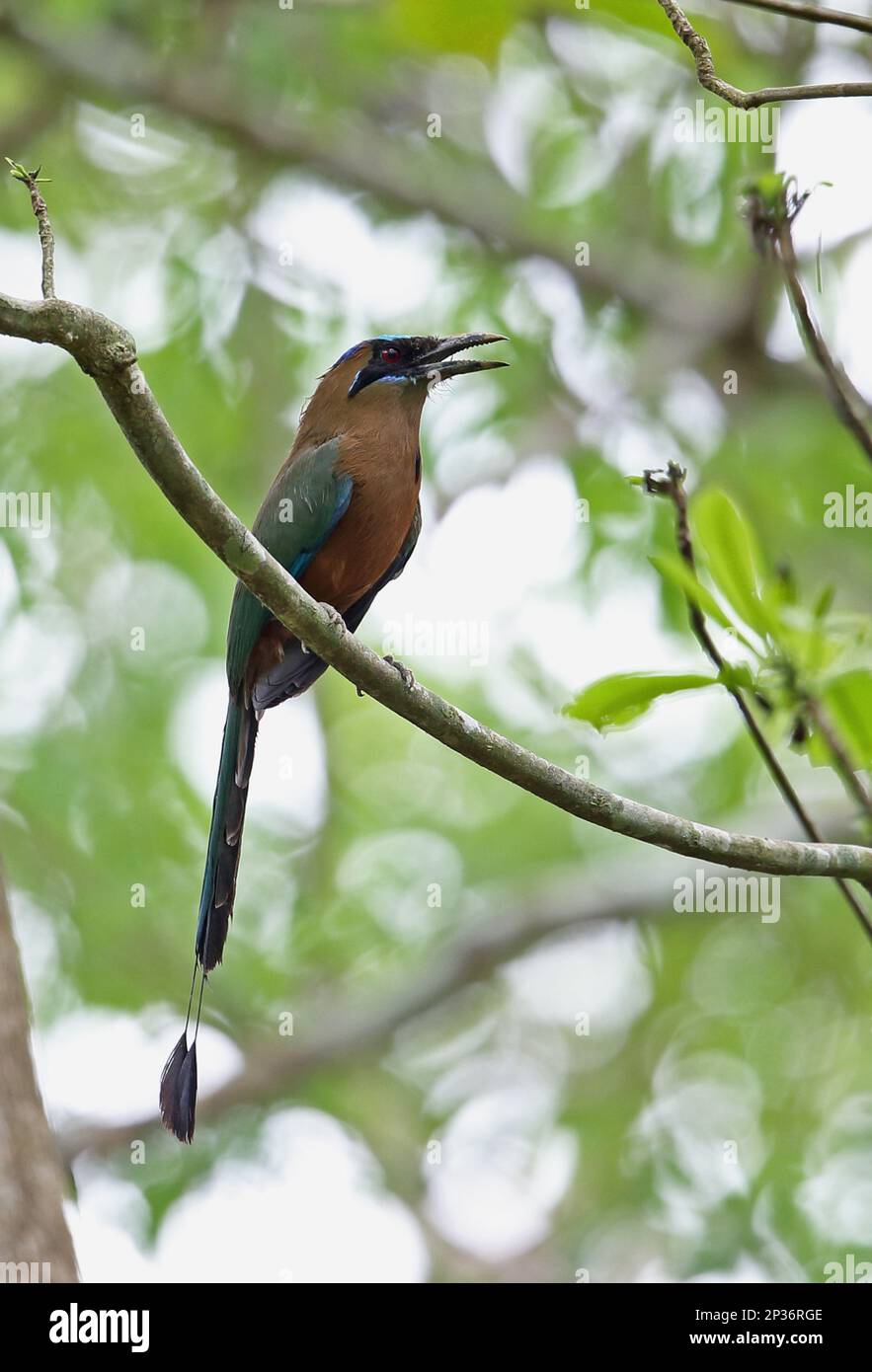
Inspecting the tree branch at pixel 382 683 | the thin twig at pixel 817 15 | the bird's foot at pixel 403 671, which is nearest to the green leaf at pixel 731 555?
the tree branch at pixel 382 683

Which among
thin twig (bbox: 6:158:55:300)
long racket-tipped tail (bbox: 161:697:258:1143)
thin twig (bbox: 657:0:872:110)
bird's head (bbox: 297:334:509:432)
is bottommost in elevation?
long racket-tipped tail (bbox: 161:697:258:1143)

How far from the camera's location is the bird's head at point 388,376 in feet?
13.2

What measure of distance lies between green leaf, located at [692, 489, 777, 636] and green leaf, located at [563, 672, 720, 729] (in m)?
0.11

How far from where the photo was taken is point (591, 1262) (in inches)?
309

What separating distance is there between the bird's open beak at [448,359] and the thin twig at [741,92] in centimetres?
158

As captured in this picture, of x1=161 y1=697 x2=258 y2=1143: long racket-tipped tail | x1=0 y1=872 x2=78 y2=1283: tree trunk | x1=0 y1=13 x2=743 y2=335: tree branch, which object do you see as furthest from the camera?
x1=0 y1=13 x2=743 y2=335: tree branch

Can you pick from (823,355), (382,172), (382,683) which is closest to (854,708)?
(823,355)

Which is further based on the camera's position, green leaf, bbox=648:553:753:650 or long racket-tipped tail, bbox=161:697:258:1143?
long racket-tipped tail, bbox=161:697:258:1143

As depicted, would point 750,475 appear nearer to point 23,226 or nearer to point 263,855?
point 263,855

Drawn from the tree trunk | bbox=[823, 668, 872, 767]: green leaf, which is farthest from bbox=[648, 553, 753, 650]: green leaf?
the tree trunk

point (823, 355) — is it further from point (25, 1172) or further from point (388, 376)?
point (25, 1172)

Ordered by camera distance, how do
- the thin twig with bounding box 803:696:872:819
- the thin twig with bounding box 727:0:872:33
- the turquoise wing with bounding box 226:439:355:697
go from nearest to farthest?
1. the thin twig with bounding box 727:0:872:33
2. the thin twig with bounding box 803:696:872:819
3. the turquoise wing with bounding box 226:439:355:697

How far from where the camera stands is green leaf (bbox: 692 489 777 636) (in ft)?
6.86

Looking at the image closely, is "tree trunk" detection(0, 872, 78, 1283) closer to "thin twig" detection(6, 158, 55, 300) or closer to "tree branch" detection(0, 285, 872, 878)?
"tree branch" detection(0, 285, 872, 878)
